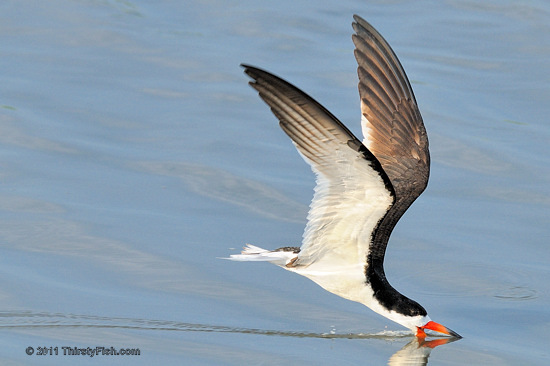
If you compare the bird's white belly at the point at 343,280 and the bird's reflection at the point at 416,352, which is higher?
the bird's white belly at the point at 343,280

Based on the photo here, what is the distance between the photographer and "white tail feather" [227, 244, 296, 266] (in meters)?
6.13

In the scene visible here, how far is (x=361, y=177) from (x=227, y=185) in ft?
9.13

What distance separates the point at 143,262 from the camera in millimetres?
6703

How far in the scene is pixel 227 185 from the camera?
8023 millimetres

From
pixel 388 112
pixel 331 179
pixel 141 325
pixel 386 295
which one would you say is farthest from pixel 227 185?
pixel 331 179

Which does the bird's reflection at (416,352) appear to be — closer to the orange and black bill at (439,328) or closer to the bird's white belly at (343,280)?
the orange and black bill at (439,328)

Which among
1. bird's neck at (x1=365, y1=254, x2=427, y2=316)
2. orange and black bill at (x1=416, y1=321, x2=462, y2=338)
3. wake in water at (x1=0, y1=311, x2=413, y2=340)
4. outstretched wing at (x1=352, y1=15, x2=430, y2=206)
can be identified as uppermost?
outstretched wing at (x1=352, y1=15, x2=430, y2=206)

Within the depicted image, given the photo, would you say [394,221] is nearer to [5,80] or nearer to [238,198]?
[238,198]

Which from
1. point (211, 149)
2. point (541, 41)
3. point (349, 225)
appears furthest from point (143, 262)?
point (541, 41)

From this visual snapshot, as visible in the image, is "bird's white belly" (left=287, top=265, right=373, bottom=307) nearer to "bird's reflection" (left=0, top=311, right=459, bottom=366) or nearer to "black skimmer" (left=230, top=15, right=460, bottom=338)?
"black skimmer" (left=230, top=15, right=460, bottom=338)

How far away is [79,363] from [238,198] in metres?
2.71

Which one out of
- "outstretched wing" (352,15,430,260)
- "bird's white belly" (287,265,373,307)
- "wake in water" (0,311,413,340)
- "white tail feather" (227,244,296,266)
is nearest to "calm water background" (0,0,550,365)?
"wake in water" (0,311,413,340)

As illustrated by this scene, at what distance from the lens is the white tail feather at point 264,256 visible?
613cm

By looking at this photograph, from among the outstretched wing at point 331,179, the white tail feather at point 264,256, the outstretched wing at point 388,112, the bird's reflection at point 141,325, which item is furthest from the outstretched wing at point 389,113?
the bird's reflection at point 141,325
